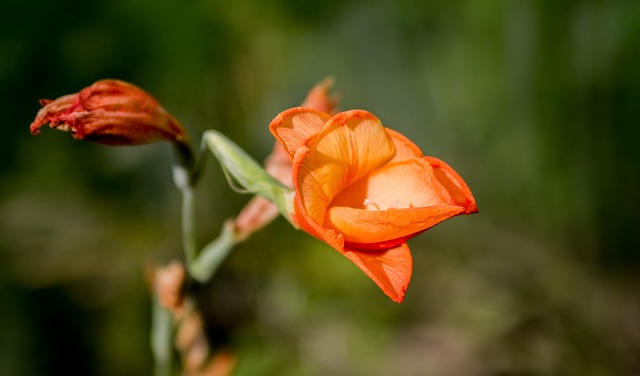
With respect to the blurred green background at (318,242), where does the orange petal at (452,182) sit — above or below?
above

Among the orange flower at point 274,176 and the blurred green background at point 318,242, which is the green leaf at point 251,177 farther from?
the blurred green background at point 318,242

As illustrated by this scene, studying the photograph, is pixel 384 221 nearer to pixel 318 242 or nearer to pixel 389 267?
pixel 389 267

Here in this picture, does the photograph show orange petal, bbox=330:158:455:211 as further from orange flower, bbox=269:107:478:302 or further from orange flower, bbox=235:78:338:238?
orange flower, bbox=235:78:338:238

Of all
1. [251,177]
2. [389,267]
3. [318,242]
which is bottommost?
[318,242]

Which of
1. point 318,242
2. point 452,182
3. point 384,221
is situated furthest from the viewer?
point 318,242

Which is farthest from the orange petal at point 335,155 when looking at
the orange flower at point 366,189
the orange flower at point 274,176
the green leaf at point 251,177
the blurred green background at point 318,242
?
the blurred green background at point 318,242

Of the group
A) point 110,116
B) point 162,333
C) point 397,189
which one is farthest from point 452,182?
point 162,333

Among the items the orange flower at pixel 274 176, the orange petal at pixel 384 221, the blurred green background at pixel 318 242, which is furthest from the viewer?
the blurred green background at pixel 318 242

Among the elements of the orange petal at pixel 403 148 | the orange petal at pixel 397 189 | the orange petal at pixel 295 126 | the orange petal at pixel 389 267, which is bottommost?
the orange petal at pixel 389 267

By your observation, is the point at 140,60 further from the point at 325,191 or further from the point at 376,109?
the point at 325,191
